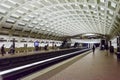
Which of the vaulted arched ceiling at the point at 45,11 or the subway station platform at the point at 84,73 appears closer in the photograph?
the subway station platform at the point at 84,73

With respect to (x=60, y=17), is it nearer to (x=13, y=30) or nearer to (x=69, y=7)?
(x=69, y=7)

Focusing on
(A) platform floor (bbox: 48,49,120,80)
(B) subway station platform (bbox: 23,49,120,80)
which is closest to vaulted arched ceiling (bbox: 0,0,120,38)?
(A) platform floor (bbox: 48,49,120,80)

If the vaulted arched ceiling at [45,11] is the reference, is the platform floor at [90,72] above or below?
below

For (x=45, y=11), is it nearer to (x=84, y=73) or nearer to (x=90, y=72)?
(x=90, y=72)

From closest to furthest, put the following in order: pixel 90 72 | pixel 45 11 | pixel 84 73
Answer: pixel 84 73 < pixel 90 72 < pixel 45 11

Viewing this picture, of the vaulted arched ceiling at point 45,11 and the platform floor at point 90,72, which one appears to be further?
the vaulted arched ceiling at point 45,11

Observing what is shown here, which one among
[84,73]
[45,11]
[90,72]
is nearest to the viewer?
[84,73]

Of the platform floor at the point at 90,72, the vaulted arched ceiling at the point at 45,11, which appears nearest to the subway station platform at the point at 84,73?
the platform floor at the point at 90,72

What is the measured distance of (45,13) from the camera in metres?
29.5

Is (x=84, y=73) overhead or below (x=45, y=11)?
below

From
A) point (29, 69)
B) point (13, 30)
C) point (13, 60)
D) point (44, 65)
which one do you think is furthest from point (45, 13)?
point (29, 69)

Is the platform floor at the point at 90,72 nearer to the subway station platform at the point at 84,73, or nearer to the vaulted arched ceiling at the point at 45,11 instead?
the subway station platform at the point at 84,73

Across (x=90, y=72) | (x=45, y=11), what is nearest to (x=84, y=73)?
(x=90, y=72)

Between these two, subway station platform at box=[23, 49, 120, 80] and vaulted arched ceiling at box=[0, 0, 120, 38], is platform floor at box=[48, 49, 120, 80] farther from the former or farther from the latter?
vaulted arched ceiling at box=[0, 0, 120, 38]
